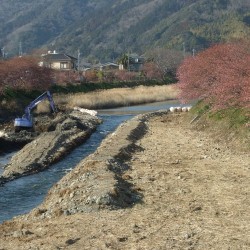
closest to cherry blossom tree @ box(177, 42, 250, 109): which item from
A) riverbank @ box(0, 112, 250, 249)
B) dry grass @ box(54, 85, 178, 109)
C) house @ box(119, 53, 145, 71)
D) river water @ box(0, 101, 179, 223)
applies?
riverbank @ box(0, 112, 250, 249)

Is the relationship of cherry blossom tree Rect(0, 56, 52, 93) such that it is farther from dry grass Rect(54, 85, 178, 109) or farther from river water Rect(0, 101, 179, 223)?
river water Rect(0, 101, 179, 223)

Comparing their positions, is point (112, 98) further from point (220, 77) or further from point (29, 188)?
point (29, 188)

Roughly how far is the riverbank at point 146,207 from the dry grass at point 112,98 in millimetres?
42484

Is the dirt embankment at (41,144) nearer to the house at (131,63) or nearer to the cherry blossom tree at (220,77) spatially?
the cherry blossom tree at (220,77)

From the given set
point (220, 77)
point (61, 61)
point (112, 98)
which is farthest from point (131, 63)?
point (220, 77)

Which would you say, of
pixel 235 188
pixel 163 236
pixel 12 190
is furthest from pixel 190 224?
pixel 12 190

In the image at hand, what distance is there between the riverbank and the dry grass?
1673 inches

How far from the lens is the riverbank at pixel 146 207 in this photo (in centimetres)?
1114

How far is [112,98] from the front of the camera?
6969cm

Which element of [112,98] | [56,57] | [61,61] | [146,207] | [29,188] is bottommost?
[29,188]

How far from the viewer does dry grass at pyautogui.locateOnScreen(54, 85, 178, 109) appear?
65688mm

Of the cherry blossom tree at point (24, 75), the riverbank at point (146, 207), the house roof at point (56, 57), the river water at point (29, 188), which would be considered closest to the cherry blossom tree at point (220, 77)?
the riverbank at point (146, 207)

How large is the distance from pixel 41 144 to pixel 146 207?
1606 cm

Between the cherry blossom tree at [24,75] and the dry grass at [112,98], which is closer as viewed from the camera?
the cherry blossom tree at [24,75]
